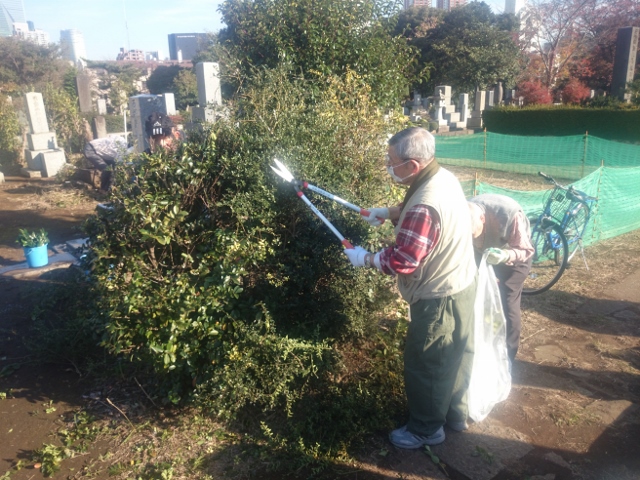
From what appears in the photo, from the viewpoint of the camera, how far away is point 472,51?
25.8m

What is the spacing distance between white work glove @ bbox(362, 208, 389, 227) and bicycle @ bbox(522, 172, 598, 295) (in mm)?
2840

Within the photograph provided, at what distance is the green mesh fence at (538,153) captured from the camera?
11.7 meters

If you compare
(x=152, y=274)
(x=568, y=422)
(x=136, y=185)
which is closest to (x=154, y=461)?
(x=152, y=274)

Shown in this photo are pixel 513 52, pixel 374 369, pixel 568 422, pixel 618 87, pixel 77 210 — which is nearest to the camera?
pixel 568 422

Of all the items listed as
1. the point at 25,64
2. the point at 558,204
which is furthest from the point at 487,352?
the point at 25,64

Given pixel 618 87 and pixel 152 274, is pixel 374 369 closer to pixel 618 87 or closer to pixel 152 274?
pixel 152 274

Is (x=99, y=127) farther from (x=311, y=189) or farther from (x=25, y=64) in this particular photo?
(x=25, y=64)

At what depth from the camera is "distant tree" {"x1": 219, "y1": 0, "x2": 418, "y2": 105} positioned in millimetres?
4988

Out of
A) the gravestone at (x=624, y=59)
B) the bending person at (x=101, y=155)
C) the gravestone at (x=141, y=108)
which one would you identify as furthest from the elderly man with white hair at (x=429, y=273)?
the gravestone at (x=624, y=59)

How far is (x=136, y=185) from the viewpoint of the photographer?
3027 mm

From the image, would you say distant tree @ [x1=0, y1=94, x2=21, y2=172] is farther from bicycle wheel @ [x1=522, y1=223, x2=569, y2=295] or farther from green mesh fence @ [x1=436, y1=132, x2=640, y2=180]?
bicycle wheel @ [x1=522, y1=223, x2=569, y2=295]

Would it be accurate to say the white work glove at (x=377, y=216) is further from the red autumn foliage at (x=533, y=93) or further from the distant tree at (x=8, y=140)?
the red autumn foliage at (x=533, y=93)

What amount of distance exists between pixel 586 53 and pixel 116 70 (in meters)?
42.1

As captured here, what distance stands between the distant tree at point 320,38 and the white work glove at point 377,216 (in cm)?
215
